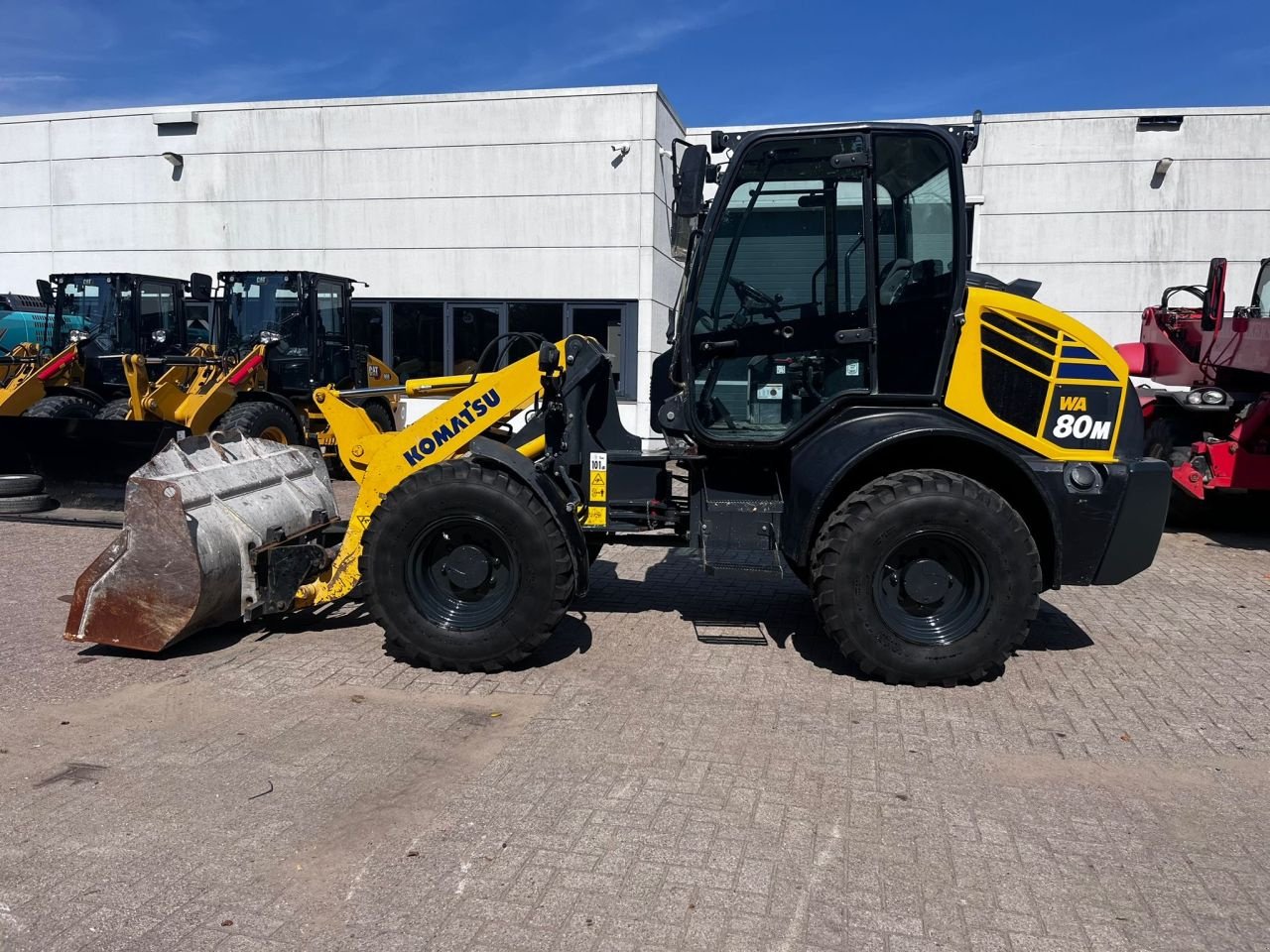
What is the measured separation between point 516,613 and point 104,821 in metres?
2.13

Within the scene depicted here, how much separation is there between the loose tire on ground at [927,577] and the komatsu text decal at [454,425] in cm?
204

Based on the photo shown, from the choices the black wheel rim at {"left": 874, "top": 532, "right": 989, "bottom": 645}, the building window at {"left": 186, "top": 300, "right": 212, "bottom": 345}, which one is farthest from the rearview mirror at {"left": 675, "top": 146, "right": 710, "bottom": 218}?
the building window at {"left": 186, "top": 300, "right": 212, "bottom": 345}

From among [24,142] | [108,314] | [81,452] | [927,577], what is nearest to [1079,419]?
[927,577]

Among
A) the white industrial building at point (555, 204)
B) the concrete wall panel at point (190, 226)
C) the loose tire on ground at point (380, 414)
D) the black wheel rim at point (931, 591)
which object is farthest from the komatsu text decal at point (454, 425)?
the concrete wall panel at point (190, 226)

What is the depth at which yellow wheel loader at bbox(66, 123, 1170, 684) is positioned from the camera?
196 inches

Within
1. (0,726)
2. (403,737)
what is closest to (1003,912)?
(403,737)

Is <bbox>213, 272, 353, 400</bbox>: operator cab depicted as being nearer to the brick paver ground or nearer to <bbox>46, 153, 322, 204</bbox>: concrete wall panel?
<bbox>46, 153, 322, 204</bbox>: concrete wall panel

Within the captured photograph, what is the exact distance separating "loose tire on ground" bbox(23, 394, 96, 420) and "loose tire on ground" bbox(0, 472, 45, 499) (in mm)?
1542

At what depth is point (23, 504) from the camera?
31.5 ft

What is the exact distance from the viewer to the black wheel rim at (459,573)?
5.16 metres

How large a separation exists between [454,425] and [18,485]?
668cm

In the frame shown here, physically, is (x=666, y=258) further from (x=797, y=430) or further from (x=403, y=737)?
(x=403, y=737)

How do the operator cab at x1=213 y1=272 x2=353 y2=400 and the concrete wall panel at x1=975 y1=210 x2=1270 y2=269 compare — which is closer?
the operator cab at x1=213 y1=272 x2=353 y2=400

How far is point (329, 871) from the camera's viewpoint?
10.4 ft
